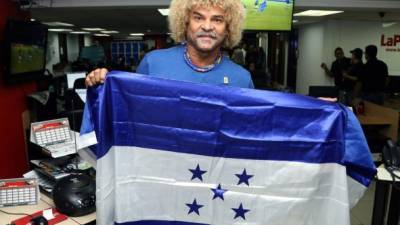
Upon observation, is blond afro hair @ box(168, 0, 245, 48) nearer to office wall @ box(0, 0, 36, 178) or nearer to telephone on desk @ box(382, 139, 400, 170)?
telephone on desk @ box(382, 139, 400, 170)

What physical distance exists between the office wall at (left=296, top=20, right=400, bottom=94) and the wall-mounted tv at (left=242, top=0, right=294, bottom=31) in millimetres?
5505

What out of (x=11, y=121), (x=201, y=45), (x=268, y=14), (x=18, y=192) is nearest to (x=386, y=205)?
(x=201, y=45)

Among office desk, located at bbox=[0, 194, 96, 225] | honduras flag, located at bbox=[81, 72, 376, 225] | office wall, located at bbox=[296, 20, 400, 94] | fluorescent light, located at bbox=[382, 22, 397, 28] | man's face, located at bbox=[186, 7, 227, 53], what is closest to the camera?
honduras flag, located at bbox=[81, 72, 376, 225]

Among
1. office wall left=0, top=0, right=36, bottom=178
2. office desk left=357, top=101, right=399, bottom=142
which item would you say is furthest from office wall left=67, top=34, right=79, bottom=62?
office desk left=357, top=101, right=399, bottom=142

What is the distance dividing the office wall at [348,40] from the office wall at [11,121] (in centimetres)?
729

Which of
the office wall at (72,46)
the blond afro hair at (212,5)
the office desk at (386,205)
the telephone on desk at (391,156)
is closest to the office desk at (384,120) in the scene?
the office desk at (386,205)

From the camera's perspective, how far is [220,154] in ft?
4.43

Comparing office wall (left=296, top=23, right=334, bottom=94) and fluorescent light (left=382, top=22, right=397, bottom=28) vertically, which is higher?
fluorescent light (left=382, top=22, right=397, bottom=28)

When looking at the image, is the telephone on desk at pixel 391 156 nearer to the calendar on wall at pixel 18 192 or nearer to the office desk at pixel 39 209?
the office desk at pixel 39 209

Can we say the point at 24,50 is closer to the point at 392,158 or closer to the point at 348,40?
the point at 392,158

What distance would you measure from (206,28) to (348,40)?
29.0 ft

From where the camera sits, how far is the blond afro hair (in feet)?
5.13

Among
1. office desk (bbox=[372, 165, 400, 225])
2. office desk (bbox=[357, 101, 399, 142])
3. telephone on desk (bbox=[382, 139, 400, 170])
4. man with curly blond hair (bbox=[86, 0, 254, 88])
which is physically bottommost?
office desk (bbox=[372, 165, 400, 225])

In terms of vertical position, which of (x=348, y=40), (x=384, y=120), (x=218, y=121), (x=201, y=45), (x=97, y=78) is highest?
(x=348, y=40)
